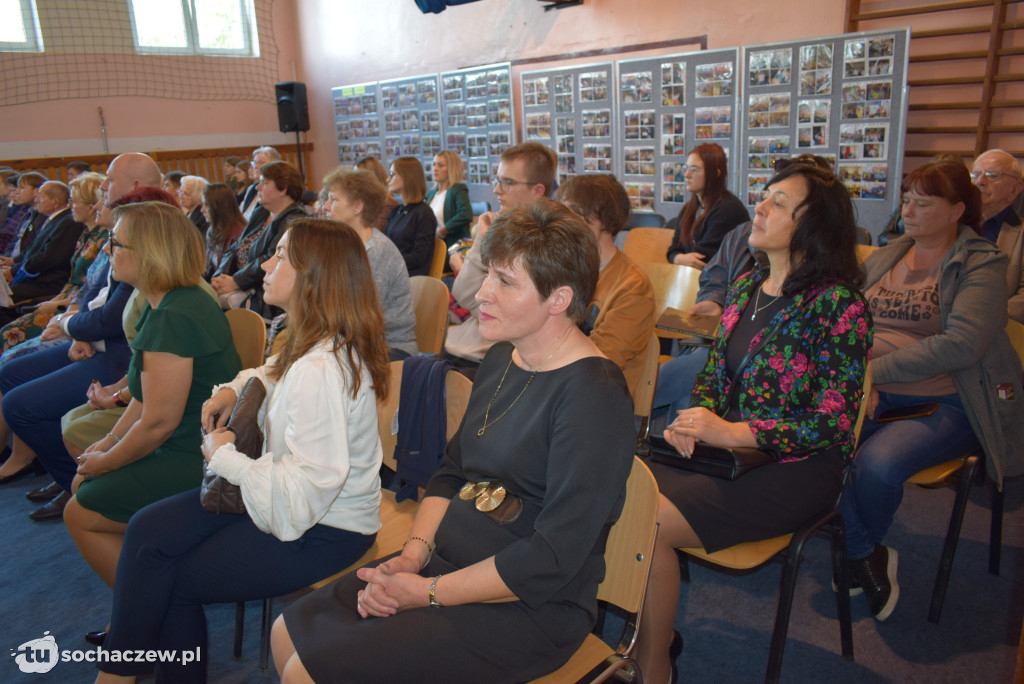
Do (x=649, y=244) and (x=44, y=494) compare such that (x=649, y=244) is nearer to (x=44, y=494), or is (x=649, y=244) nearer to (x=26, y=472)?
(x=44, y=494)

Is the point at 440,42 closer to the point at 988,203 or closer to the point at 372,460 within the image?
the point at 988,203

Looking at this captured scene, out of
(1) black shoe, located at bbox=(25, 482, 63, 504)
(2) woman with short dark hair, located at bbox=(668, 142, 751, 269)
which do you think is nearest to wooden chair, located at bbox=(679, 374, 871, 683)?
(2) woman with short dark hair, located at bbox=(668, 142, 751, 269)

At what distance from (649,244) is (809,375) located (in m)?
2.69

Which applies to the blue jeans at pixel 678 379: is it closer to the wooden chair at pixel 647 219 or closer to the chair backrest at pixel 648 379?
the chair backrest at pixel 648 379

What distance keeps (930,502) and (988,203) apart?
154 centimetres

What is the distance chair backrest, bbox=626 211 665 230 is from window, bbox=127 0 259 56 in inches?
278

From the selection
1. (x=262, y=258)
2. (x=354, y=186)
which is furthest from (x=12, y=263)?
(x=354, y=186)

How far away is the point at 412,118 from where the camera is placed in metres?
8.32

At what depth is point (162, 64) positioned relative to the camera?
9.32 meters

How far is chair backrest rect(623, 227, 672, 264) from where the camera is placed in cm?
446

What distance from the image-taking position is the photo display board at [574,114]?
20.4ft

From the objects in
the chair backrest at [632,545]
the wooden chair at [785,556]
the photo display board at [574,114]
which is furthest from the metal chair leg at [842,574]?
the photo display board at [574,114]

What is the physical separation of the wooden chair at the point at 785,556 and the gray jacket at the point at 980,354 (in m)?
0.50

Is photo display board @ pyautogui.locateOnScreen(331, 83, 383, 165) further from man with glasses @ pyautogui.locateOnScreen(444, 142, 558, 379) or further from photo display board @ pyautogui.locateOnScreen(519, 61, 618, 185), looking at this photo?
man with glasses @ pyautogui.locateOnScreen(444, 142, 558, 379)
